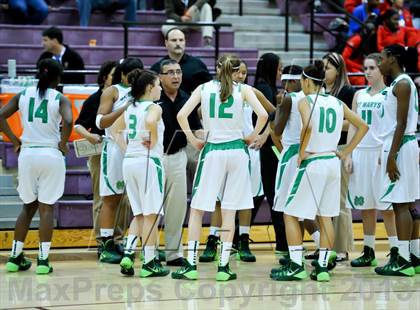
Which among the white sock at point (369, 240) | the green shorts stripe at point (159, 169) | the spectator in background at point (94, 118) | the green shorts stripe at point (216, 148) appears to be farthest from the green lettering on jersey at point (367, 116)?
the spectator in background at point (94, 118)

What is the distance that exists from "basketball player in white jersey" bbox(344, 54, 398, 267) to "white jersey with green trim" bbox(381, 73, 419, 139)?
18cm

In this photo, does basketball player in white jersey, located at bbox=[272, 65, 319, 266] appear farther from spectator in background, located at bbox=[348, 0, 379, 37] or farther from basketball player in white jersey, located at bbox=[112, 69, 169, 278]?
spectator in background, located at bbox=[348, 0, 379, 37]

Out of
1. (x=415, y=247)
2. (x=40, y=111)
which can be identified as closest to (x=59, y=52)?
(x=40, y=111)

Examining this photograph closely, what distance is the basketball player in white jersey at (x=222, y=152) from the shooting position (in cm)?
976

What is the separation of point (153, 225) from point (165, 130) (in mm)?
1075

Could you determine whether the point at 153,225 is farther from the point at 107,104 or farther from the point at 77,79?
the point at 77,79

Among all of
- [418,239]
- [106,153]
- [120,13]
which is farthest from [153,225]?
[120,13]

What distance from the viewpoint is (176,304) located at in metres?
8.70

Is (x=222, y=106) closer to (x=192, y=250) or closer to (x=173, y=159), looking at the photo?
(x=173, y=159)

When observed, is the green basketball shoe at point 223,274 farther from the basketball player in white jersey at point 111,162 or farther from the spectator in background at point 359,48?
the spectator in background at point 359,48

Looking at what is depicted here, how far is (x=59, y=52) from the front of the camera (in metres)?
13.2

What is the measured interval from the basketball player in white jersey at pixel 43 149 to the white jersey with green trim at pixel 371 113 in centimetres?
264

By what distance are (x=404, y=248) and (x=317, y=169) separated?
1.10 m

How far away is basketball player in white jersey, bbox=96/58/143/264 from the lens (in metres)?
10.7
